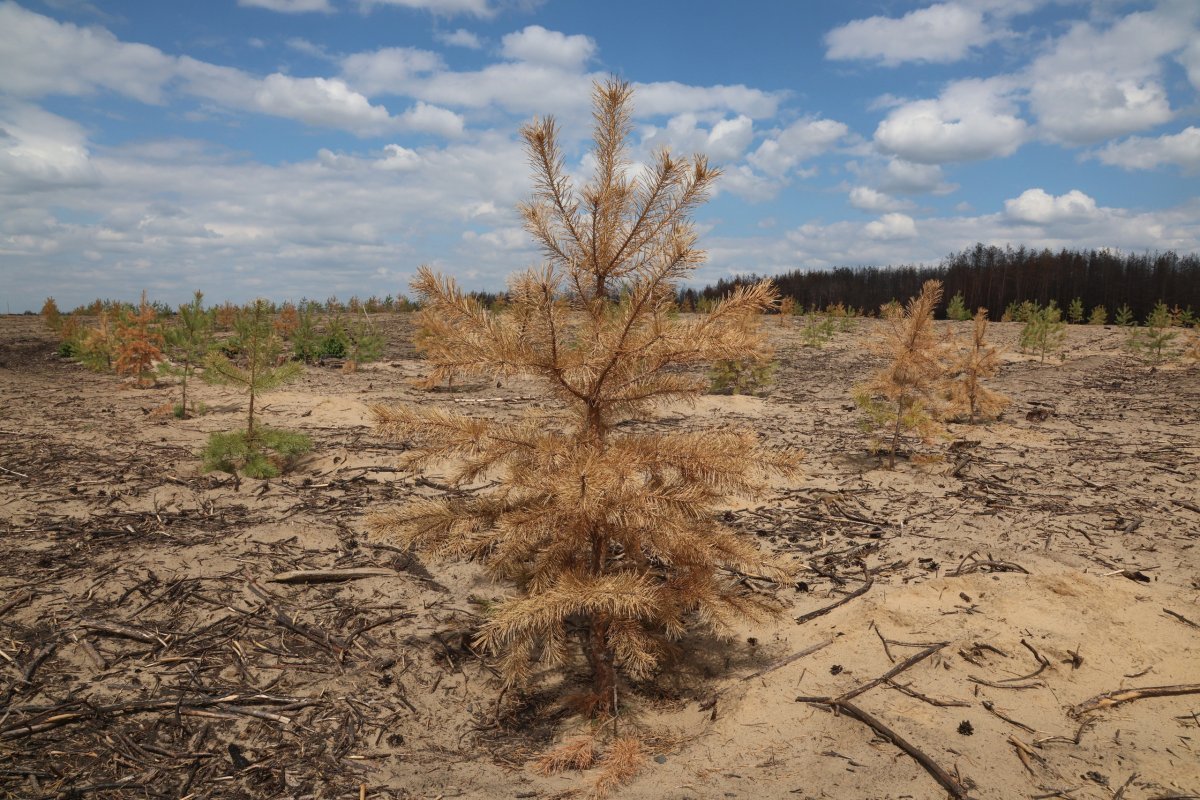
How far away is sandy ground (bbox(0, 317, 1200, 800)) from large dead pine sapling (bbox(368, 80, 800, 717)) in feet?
2.14

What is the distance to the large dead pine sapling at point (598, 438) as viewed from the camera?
355cm

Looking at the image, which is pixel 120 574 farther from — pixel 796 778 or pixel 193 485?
pixel 796 778

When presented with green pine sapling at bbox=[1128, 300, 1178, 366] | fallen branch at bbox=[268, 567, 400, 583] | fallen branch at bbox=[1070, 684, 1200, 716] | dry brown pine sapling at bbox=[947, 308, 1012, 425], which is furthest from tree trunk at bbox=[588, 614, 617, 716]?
green pine sapling at bbox=[1128, 300, 1178, 366]

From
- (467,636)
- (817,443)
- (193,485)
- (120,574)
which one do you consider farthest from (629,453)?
(817,443)

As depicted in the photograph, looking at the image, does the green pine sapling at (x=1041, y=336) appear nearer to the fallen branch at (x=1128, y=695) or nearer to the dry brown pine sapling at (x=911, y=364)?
the dry brown pine sapling at (x=911, y=364)

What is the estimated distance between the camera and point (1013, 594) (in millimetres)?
4781

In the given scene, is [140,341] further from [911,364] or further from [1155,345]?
[1155,345]

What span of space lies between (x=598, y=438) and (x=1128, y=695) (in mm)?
3170

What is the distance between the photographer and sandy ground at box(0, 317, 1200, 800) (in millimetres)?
3346

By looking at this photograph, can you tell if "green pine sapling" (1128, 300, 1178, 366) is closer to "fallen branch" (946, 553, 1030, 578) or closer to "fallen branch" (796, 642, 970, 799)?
"fallen branch" (946, 553, 1030, 578)

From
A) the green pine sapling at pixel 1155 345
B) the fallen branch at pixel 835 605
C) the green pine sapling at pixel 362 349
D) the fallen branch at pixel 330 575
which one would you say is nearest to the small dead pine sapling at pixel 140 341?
the green pine sapling at pixel 362 349

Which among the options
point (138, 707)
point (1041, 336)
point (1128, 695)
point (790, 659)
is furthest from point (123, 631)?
point (1041, 336)

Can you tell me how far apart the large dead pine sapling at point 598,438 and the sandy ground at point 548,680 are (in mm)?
652

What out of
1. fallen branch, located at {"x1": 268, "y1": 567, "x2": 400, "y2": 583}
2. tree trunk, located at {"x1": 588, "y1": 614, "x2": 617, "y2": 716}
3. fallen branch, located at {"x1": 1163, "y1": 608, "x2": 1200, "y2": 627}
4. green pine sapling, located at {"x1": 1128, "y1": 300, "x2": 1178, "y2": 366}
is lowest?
tree trunk, located at {"x1": 588, "y1": 614, "x2": 617, "y2": 716}
